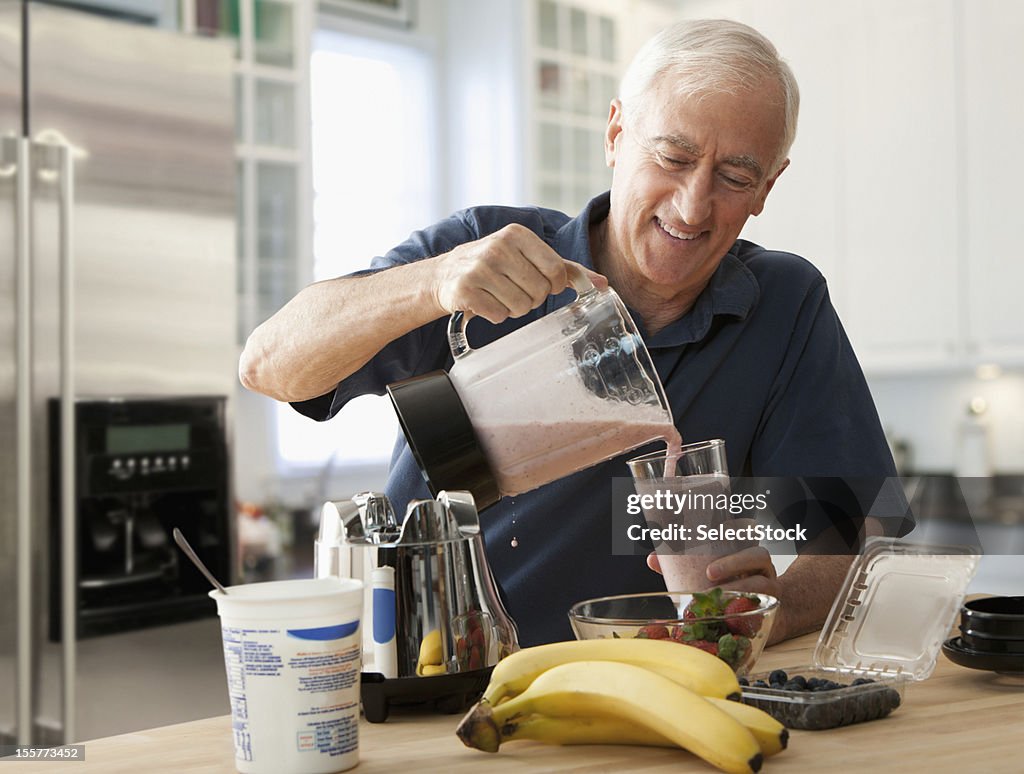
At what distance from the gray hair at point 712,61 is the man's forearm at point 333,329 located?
416 millimetres

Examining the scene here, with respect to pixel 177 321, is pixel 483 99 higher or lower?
higher

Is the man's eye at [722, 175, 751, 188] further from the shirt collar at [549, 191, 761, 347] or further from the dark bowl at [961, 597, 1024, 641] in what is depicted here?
the dark bowl at [961, 597, 1024, 641]

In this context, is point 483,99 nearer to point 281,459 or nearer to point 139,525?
point 281,459

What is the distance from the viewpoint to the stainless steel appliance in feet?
3.20

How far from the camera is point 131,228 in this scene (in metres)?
2.65

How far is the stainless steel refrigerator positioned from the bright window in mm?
1287

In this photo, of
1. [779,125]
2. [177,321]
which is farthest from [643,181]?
[177,321]

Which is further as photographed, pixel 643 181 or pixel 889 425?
pixel 889 425

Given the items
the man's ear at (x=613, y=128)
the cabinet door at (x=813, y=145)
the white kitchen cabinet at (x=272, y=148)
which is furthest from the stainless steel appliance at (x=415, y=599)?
the cabinet door at (x=813, y=145)

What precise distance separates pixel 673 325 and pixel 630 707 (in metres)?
0.80

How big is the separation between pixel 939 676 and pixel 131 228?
2085mm

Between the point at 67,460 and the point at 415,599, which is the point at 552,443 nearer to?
the point at 415,599

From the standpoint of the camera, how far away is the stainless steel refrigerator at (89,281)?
8.04 ft

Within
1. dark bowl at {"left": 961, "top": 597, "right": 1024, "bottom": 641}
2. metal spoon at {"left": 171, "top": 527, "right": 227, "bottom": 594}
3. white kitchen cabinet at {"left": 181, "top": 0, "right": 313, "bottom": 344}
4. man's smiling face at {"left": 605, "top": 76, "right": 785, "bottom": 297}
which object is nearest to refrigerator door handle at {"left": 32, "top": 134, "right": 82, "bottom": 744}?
white kitchen cabinet at {"left": 181, "top": 0, "right": 313, "bottom": 344}
